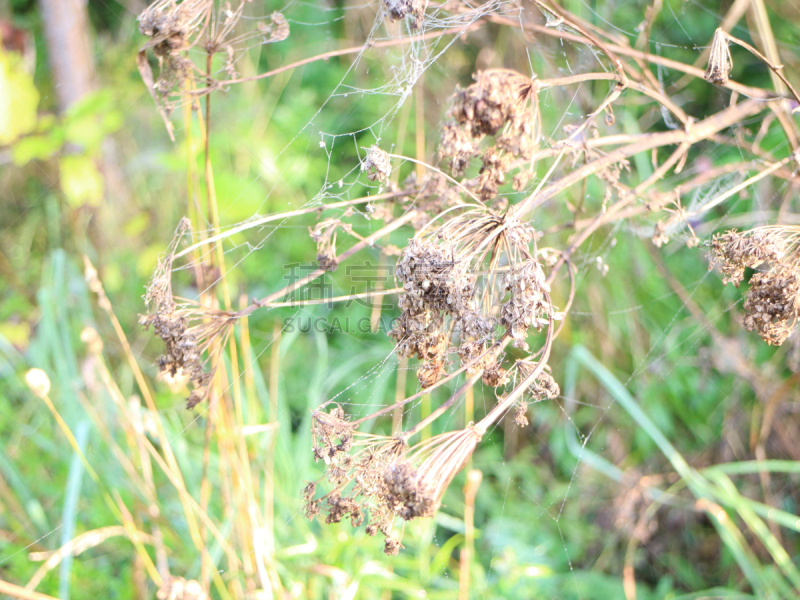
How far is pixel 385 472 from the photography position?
54 cm

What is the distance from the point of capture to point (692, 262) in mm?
1979

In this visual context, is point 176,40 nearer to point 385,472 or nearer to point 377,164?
point 377,164

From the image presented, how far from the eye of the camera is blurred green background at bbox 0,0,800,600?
1467 millimetres

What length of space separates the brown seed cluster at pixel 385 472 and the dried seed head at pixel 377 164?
30cm

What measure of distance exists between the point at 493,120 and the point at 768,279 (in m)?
0.42

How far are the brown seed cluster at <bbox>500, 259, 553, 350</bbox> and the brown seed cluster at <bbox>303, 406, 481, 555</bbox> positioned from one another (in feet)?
0.40

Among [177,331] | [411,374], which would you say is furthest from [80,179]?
[177,331]

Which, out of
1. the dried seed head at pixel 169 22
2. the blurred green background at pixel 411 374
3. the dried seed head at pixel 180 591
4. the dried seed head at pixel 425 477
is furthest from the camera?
the blurred green background at pixel 411 374

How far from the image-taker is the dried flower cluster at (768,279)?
66 centimetres

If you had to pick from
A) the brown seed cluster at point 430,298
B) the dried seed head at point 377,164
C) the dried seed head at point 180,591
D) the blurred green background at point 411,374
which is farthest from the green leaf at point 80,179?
the brown seed cluster at point 430,298

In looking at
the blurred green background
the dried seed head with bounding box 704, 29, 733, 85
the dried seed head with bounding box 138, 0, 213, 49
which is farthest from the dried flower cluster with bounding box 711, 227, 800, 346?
the dried seed head with bounding box 138, 0, 213, 49

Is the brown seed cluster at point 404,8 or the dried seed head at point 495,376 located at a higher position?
the brown seed cluster at point 404,8

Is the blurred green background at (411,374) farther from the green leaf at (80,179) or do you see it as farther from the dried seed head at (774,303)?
the dried seed head at (774,303)

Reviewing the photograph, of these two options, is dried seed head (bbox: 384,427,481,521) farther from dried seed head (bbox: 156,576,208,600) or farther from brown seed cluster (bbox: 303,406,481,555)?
dried seed head (bbox: 156,576,208,600)
